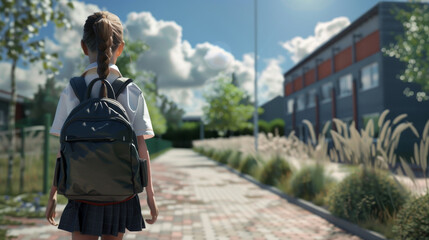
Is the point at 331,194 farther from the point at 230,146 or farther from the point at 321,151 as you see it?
the point at 230,146

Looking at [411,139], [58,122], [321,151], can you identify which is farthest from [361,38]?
[58,122]

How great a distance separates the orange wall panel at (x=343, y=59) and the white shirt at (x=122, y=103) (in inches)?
1133

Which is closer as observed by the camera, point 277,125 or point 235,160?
point 235,160

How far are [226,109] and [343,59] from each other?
10.9 m

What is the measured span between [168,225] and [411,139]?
19.9m

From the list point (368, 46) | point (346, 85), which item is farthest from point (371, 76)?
point (346, 85)

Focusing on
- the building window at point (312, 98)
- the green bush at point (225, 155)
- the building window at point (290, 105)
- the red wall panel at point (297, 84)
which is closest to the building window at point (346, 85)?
the building window at point (312, 98)

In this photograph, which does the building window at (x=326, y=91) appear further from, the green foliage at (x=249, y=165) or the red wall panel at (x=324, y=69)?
the green foliage at (x=249, y=165)

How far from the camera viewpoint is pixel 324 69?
113 ft

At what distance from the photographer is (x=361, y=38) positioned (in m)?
27.3

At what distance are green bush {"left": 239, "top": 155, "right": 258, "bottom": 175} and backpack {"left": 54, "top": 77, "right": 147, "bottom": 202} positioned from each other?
42.6ft

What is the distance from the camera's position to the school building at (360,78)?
2327cm

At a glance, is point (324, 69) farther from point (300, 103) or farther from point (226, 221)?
point (226, 221)

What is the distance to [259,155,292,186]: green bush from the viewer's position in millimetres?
11615
